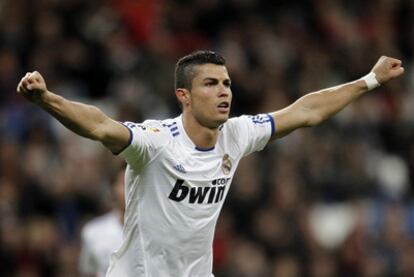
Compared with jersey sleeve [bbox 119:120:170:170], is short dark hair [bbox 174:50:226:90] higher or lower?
higher

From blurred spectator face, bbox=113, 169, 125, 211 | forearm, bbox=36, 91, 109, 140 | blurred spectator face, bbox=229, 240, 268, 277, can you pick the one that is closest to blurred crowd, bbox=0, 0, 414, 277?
blurred spectator face, bbox=229, 240, 268, 277

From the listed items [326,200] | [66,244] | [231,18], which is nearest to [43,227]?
[66,244]

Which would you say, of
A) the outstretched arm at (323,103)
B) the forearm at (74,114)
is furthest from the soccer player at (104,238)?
the forearm at (74,114)

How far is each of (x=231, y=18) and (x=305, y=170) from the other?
273 cm

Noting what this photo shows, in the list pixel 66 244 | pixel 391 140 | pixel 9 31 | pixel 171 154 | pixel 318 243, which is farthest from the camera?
pixel 391 140

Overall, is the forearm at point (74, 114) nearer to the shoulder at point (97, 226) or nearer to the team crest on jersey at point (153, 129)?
the team crest on jersey at point (153, 129)

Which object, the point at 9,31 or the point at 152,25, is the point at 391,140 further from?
the point at 9,31

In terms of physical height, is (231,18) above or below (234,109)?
above

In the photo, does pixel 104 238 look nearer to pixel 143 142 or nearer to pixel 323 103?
pixel 323 103

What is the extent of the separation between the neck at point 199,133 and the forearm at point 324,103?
79 cm

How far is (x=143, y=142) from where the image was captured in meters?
7.61

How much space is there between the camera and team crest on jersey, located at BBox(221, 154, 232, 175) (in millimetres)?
8102

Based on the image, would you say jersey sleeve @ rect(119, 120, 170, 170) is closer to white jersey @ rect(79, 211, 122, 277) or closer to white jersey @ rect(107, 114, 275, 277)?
white jersey @ rect(107, 114, 275, 277)

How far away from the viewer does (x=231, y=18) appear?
16266mm
